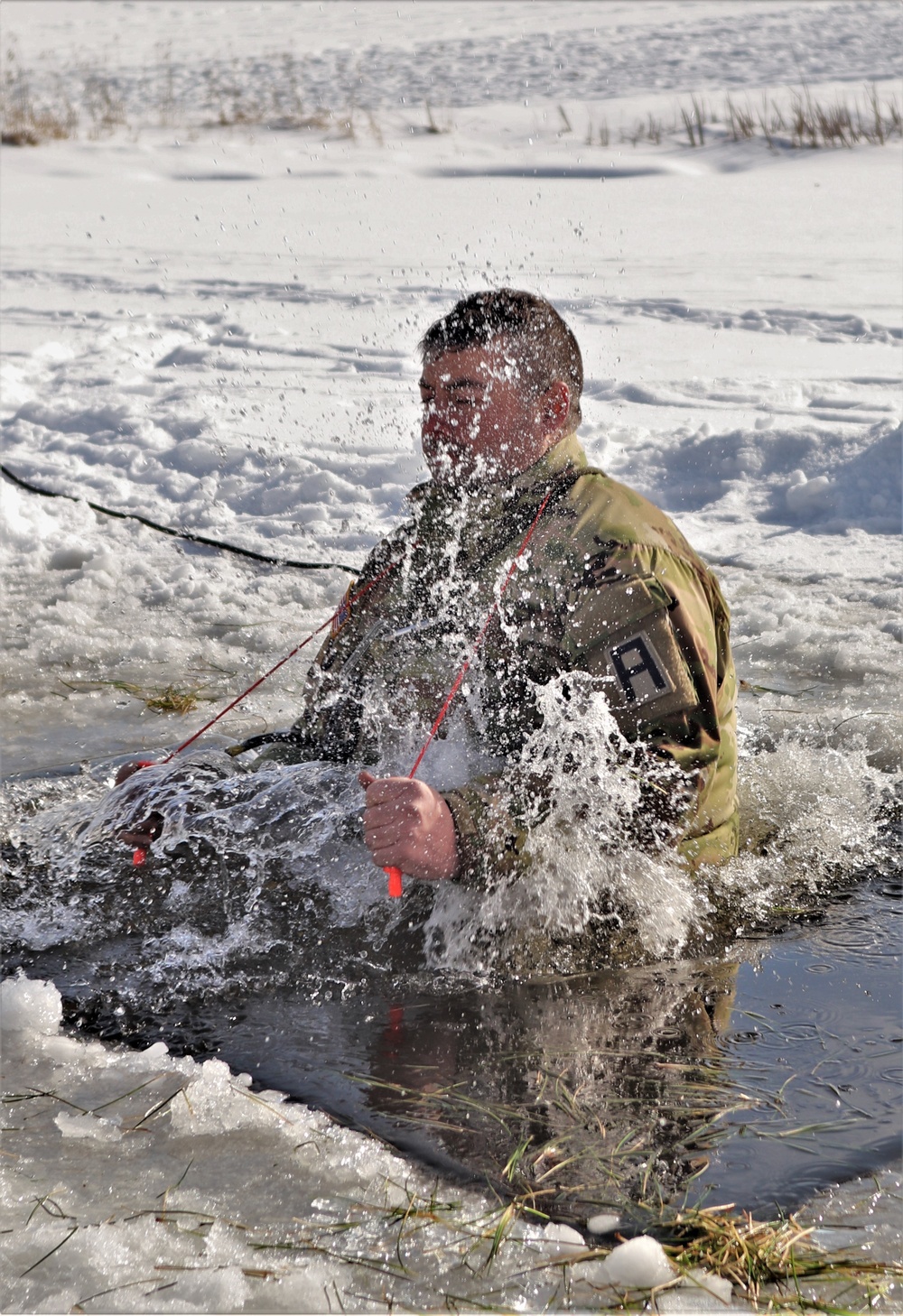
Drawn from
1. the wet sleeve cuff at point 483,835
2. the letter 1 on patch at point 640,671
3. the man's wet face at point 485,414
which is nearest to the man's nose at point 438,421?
the man's wet face at point 485,414

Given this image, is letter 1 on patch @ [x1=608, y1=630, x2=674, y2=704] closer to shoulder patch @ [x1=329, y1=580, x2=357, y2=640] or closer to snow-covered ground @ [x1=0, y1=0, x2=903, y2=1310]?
shoulder patch @ [x1=329, y1=580, x2=357, y2=640]

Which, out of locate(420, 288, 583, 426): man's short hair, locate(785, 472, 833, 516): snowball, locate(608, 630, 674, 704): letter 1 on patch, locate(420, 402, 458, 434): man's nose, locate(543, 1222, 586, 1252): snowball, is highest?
locate(420, 288, 583, 426): man's short hair

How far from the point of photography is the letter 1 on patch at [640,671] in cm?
258

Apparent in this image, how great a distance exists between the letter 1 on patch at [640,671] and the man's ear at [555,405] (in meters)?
0.54

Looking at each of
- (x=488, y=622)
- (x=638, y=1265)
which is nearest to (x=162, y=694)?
(x=488, y=622)

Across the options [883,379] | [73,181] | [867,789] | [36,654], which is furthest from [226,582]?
[73,181]

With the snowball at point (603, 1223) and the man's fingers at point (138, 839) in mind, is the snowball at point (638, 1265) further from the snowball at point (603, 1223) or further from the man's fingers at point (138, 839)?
the man's fingers at point (138, 839)

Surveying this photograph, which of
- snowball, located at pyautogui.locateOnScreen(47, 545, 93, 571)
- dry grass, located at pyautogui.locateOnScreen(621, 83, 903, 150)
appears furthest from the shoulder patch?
dry grass, located at pyautogui.locateOnScreen(621, 83, 903, 150)

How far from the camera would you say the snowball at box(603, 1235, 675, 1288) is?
1771 mm

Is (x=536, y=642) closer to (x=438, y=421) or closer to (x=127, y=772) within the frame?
(x=438, y=421)

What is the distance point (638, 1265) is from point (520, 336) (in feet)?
6.19

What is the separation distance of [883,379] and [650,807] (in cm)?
567

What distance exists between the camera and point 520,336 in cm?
279

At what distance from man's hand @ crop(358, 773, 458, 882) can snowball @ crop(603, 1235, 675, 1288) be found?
2.74 feet
